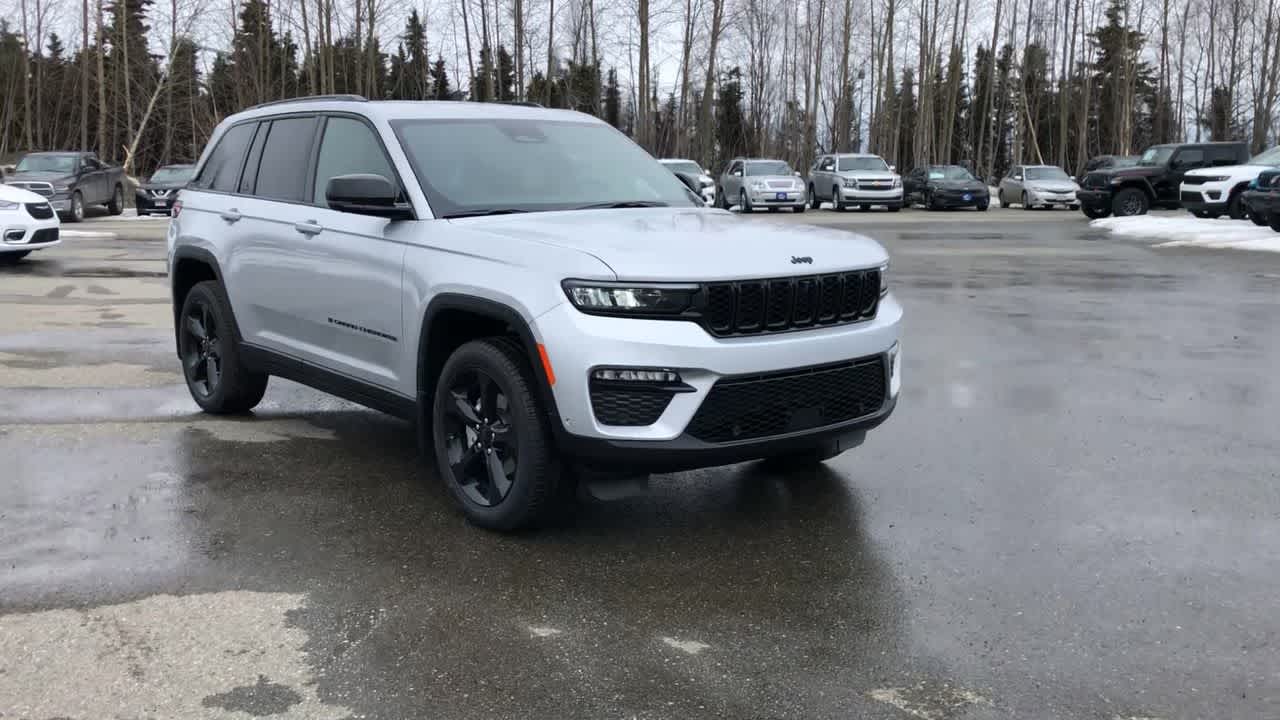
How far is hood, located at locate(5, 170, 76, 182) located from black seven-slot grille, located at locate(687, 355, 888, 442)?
92.4ft

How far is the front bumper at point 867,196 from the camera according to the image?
3859cm

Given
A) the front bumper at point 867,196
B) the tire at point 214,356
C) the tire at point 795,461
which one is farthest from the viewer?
the front bumper at point 867,196

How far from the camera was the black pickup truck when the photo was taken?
2875cm

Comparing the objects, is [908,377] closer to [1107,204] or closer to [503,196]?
[503,196]

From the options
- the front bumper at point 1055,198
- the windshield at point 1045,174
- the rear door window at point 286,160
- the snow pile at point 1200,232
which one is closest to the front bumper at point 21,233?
the rear door window at point 286,160

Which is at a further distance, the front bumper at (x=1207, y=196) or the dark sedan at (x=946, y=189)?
the dark sedan at (x=946, y=189)

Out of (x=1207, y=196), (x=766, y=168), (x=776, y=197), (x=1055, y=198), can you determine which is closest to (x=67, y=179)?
(x=776, y=197)

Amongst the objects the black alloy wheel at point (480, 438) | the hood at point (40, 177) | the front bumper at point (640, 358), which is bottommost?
the black alloy wheel at point (480, 438)

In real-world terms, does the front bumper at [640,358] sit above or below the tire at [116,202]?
below

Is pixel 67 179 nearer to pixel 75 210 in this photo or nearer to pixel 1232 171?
pixel 75 210

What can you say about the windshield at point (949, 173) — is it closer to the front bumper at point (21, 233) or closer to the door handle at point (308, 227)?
the front bumper at point (21, 233)

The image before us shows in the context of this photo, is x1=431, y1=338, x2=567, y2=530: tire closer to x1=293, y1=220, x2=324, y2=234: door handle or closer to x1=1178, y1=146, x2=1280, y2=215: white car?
x1=293, y1=220, x2=324, y2=234: door handle

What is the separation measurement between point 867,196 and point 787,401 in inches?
1368

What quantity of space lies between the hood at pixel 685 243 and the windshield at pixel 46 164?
1120 inches
